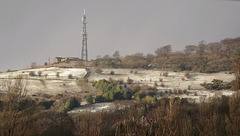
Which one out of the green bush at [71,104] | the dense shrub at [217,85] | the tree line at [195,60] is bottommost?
the green bush at [71,104]

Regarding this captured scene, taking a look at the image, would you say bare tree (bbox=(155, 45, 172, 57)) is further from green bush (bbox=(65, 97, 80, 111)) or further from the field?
green bush (bbox=(65, 97, 80, 111))

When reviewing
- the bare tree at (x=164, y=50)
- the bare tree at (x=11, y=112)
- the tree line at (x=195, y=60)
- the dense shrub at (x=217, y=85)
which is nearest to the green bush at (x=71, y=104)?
the bare tree at (x=11, y=112)

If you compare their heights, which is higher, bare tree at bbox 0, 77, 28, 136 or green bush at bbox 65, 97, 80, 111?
bare tree at bbox 0, 77, 28, 136

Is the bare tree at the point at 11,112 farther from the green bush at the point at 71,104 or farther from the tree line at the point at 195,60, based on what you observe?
the tree line at the point at 195,60

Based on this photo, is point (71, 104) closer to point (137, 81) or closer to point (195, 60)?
point (137, 81)

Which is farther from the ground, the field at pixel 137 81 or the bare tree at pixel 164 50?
the bare tree at pixel 164 50

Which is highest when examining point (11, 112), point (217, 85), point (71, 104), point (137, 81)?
point (137, 81)

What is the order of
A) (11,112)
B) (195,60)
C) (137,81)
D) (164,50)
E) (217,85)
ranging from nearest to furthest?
(11,112)
(217,85)
(137,81)
(195,60)
(164,50)

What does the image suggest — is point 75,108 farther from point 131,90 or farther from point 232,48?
point 232,48

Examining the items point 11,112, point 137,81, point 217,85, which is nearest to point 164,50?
point 137,81

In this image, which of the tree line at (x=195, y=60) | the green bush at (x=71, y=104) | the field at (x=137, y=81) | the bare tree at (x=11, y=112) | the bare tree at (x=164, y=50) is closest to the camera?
the bare tree at (x=11, y=112)

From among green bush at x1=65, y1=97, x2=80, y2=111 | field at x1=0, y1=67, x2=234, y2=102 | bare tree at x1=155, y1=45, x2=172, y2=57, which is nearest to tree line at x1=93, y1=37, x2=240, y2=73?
bare tree at x1=155, y1=45, x2=172, y2=57

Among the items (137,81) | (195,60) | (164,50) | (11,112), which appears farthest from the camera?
(164,50)

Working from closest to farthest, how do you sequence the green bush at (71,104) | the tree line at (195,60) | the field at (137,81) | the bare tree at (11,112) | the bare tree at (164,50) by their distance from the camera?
the bare tree at (11,112)
the green bush at (71,104)
the field at (137,81)
the tree line at (195,60)
the bare tree at (164,50)
